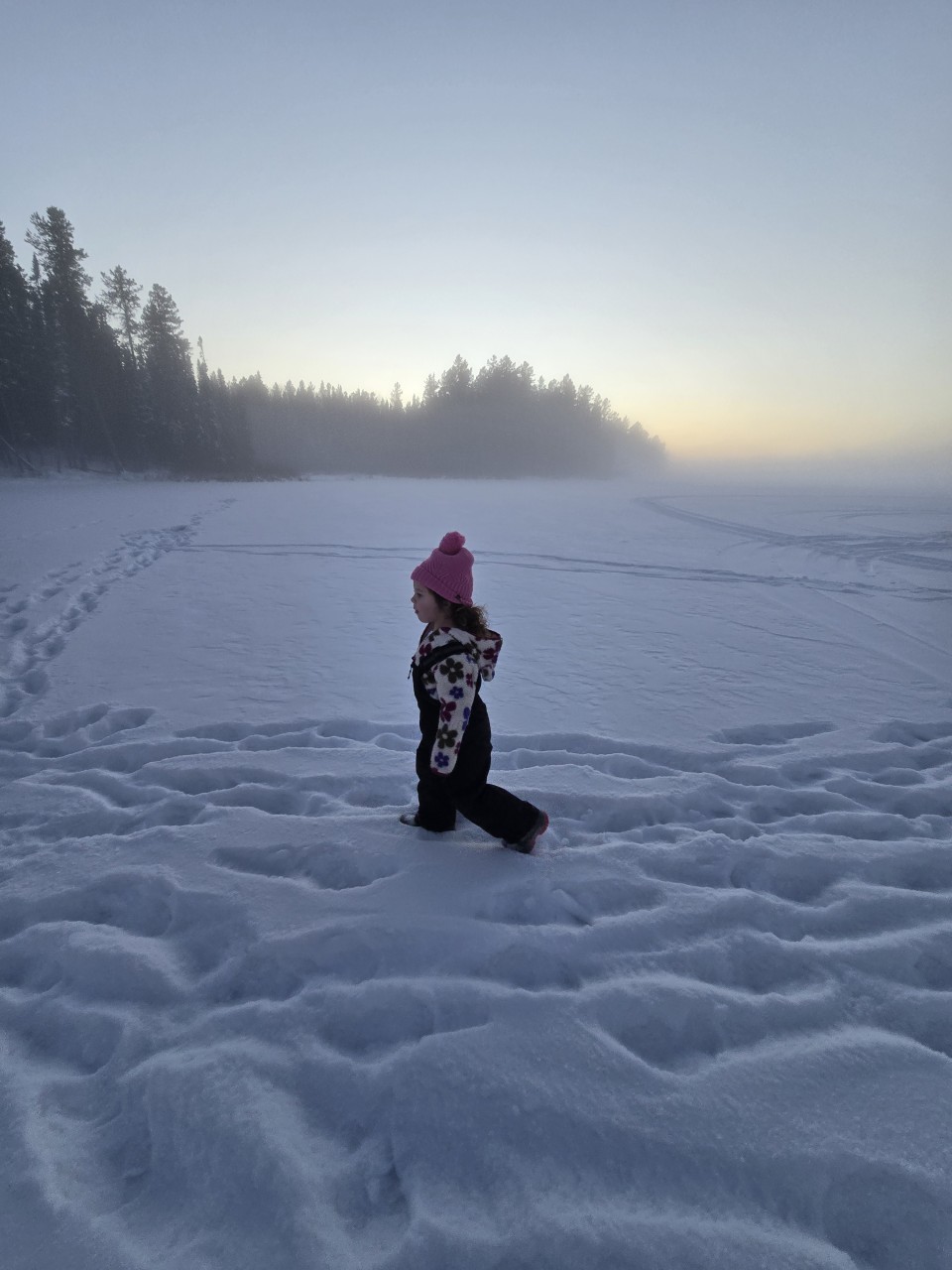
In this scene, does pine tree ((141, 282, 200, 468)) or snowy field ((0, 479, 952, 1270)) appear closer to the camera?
snowy field ((0, 479, 952, 1270))

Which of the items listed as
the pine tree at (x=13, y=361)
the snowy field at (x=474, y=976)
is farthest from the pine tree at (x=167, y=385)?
the snowy field at (x=474, y=976)

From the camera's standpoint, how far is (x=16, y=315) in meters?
27.6

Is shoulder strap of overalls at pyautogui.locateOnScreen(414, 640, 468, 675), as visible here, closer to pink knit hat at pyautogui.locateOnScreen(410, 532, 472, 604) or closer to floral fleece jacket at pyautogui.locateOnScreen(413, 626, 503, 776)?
floral fleece jacket at pyautogui.locateOnScreen(413, 626, 503, 776)

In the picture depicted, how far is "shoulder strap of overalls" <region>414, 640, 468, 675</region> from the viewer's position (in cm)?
253

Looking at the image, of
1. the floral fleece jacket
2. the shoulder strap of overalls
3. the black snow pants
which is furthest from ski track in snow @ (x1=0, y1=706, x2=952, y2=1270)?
the shoulder strap of overalls

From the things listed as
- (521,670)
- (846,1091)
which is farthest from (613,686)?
(846,1091)

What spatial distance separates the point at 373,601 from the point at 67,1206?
6610mm

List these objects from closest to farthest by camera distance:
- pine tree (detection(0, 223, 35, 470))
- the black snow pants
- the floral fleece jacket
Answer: the floral fleece jacket
the black snow pants
pine tree (detection(0, 223, 35, 470))

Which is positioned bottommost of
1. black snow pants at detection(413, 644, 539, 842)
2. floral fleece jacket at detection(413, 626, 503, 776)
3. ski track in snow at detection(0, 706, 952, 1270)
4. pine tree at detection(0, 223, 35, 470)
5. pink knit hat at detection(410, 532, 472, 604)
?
ski track in snow at detection(0, 706, 952, 1270)

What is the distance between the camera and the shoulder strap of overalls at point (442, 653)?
253cm

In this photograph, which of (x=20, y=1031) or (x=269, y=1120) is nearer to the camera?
(x=269, y=1120)

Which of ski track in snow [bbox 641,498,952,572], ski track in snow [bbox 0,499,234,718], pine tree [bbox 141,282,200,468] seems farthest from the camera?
pine tree [bbox 141,282,200,468]

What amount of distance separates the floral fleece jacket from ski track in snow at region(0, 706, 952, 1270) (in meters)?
0.54

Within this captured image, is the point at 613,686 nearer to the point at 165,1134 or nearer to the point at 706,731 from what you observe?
the point at 706,731
